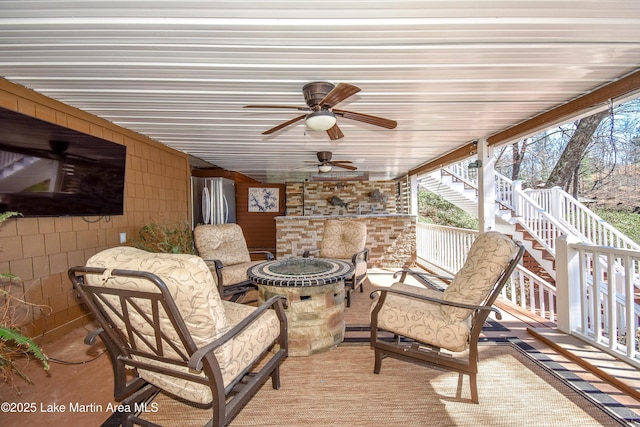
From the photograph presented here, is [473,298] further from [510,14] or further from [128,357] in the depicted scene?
[128,357]

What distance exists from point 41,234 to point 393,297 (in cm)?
328

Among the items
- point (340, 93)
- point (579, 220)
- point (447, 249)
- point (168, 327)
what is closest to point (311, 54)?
point (340, 93)

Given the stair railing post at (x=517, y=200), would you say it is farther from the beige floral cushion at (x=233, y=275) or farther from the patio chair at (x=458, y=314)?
the beige floral cushion at (x=233, y=275)

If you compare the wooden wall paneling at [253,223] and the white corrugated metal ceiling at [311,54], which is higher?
the white corrugated metal ceiling at [311,54]

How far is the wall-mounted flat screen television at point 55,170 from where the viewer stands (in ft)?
7.06

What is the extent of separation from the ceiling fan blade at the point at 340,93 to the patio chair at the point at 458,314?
142 centimetres

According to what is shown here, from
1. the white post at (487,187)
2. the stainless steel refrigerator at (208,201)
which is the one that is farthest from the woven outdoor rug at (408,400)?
the stainless steel refrigerator at (208,201)

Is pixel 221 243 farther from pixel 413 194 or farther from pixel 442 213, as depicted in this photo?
pixel 442 213

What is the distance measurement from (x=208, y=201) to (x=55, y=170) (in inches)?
128

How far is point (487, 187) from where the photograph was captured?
3.96 meters

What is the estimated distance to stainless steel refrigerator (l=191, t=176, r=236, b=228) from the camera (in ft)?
18.5

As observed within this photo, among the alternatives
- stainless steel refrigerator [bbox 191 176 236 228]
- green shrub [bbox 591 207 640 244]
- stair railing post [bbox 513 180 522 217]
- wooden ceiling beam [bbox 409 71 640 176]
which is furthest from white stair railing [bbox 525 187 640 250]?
stainless steel refrigerator [bbox 191 176 236 228]

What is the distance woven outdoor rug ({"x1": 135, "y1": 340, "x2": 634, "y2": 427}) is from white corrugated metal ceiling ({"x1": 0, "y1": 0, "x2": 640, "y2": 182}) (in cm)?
231

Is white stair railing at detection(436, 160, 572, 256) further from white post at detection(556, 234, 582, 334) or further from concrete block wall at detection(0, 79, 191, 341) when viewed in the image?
concrete block wall at detection(0, 79, 191, 341)
